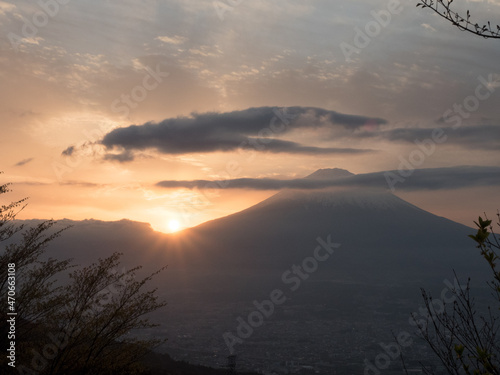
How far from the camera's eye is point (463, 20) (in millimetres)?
5309

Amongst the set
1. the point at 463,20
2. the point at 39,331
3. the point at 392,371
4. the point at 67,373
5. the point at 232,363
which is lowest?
the point at 392,371

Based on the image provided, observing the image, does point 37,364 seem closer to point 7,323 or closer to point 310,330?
point 7,323

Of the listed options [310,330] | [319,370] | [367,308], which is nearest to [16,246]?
[319,370]

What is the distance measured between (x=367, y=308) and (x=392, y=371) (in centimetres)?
9422

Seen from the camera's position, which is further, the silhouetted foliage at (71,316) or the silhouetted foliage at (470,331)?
the silhouetted foliage at (71,316)

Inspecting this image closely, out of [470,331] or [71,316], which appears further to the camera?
[71,316]

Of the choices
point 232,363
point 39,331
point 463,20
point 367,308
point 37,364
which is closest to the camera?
point 463,20

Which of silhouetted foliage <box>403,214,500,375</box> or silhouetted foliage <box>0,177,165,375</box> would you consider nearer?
silhouetted foliage <box>403,214,500,375</box>

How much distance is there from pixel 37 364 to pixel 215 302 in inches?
7624

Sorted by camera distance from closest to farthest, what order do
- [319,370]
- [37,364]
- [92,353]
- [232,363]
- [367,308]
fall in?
[37,364] → [92,353] → [232,363] → [319,370] → [367,308]

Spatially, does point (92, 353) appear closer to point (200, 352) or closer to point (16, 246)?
point (16, 246)

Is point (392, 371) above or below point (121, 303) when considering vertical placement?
below

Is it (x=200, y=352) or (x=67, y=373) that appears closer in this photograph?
(x=67, y=373)

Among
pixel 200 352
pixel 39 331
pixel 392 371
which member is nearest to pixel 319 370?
pixel 392 371
